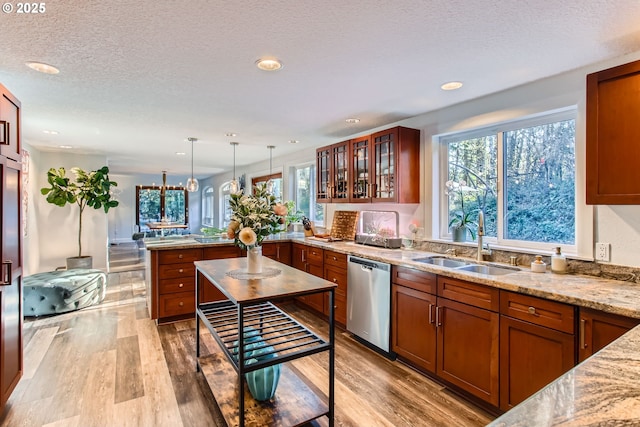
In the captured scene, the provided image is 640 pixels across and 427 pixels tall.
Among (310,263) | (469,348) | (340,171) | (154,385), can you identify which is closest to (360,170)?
(340,171)

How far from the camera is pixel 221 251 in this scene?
13.4ft

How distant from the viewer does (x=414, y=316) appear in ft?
8.66

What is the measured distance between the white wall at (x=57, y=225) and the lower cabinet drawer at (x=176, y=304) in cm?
305

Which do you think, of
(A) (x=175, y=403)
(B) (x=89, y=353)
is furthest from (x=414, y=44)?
(B) (x=89, y=353)

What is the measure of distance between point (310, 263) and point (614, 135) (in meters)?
3.13

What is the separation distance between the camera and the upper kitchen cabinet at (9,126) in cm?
202

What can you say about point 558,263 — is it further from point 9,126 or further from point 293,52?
point 9,126

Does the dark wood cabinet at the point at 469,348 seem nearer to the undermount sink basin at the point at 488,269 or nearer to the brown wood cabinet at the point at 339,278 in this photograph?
the undermount sink basin at the point at 488,269

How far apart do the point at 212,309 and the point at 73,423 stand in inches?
43.9

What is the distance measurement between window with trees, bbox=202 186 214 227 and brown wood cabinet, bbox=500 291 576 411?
33.2 ft

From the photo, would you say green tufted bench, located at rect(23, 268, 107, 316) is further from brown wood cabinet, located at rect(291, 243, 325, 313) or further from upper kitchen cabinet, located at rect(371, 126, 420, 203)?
upper kitchen cabinet, located at rect(371, 126, 420, 203)

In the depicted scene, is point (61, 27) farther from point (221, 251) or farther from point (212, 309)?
point (221, 251)

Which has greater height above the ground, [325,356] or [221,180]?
[221,180]

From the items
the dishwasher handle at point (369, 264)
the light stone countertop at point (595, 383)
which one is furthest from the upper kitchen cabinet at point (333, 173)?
the light stone countertop at point (595, 383)
